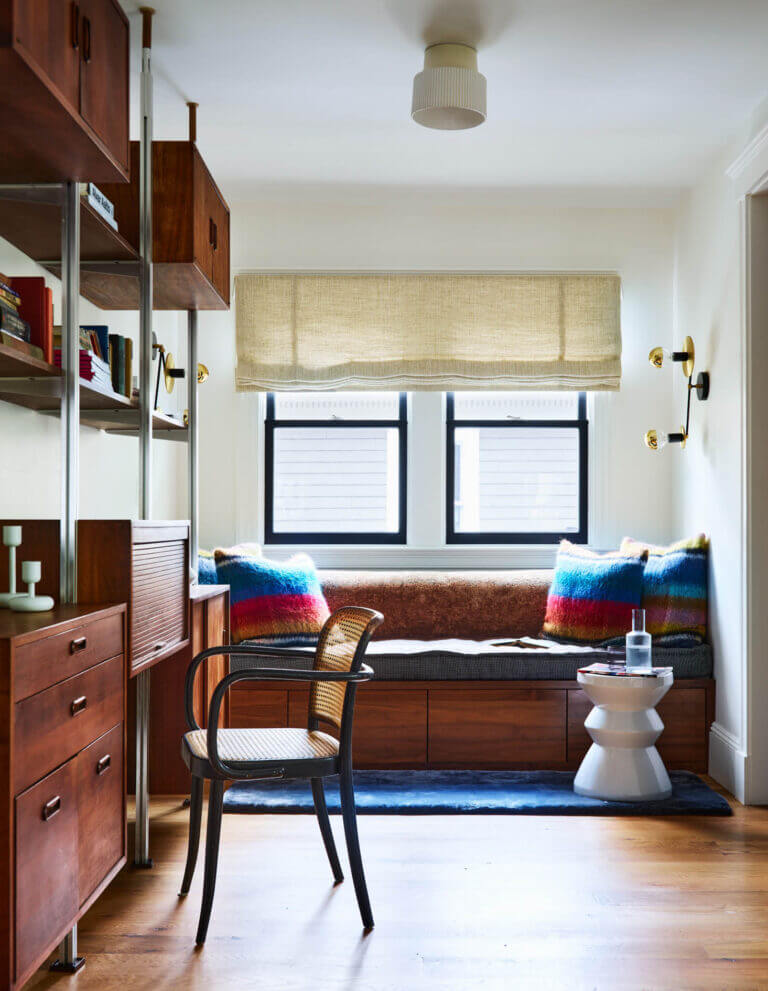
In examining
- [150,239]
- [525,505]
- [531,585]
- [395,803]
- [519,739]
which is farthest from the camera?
[525,505]

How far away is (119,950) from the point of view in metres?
2.45

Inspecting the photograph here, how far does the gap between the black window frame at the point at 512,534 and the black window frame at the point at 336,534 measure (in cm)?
22

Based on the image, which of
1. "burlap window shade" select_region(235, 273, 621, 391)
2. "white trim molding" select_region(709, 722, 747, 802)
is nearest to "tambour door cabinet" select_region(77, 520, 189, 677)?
"burlap window shade" select_region(235, 273, 621, 391)

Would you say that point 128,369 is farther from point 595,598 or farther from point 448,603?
point 595,598

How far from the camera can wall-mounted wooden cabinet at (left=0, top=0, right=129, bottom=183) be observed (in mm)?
1966

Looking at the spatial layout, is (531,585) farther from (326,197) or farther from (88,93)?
(88,93)

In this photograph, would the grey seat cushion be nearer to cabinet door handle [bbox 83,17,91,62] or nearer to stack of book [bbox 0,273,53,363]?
stack of book [bbox 0,273,53,363]

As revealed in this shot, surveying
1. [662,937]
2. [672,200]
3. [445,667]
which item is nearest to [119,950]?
[662,937]

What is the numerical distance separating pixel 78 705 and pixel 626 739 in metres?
2.31

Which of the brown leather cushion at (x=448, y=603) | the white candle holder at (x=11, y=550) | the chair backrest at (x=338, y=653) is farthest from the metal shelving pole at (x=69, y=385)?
the brown leather cushion at (x=448, y=603)

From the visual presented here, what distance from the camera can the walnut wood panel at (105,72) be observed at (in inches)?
91.4

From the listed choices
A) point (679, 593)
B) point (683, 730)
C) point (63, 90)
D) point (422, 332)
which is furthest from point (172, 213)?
point (683, 730)

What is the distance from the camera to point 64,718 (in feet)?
6.97

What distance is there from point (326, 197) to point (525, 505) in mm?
1869
